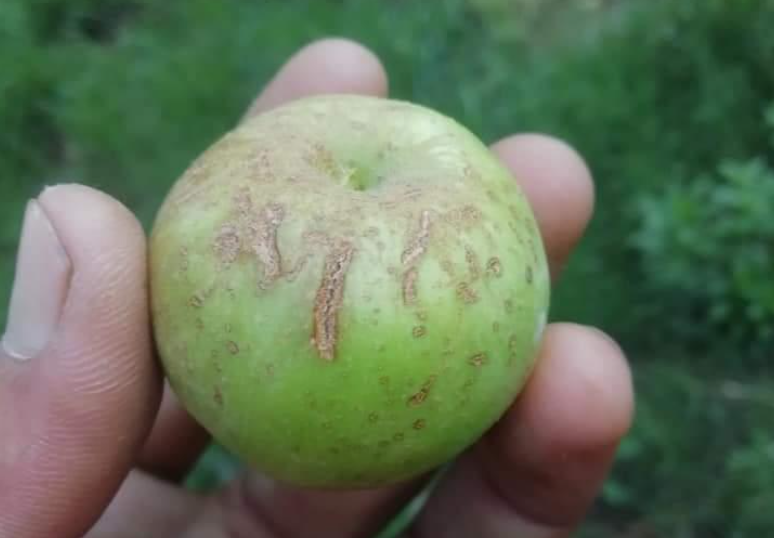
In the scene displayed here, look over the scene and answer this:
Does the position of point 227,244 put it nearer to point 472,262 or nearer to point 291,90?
point 472,262

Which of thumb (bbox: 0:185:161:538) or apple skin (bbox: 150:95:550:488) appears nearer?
apple skin (bbox: 150:95:550:488)

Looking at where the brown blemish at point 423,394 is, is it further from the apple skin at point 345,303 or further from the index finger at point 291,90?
the index finger at point 291,90

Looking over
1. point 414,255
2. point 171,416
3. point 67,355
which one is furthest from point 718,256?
point 67,355

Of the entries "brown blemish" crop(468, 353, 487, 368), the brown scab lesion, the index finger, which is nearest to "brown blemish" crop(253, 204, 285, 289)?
the brown scab lesion

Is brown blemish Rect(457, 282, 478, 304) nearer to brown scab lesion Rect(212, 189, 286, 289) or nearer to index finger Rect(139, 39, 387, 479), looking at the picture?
brown scab lesion Rect(212, 189, 286, 289)

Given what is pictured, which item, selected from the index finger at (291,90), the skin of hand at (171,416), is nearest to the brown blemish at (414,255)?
the skin of hand at (171,416)

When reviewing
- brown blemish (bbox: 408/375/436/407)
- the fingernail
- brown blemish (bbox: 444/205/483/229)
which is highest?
brown blemish (bbox: 444/205/483/229)

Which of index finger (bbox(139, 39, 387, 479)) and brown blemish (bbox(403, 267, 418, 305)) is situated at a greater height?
brown blemish (bbox(403, 267, 418, 305))

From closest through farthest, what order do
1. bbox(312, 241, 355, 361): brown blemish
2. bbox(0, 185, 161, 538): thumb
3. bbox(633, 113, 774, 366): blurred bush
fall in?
bbox(312, 241, 355, 361): brown blemish, bbox(0, 185, 161, 538): thumb, bbox(633, 113, 774, 366): blurred bush
